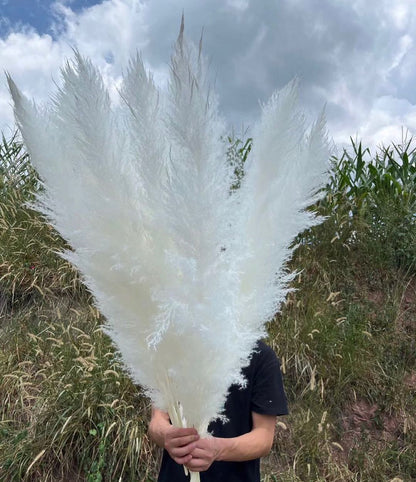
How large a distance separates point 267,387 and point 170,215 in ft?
3.24

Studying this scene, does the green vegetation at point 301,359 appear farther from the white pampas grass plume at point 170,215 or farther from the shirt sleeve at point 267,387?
the white pampas grass plume at point 170,215

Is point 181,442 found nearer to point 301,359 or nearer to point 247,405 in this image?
point 247,405

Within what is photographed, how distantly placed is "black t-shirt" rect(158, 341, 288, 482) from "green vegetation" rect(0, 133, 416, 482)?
93 centimetres

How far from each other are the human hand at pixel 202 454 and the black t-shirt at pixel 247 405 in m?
0.45

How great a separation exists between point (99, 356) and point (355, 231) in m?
3.20

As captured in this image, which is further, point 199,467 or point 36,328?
point 36,328

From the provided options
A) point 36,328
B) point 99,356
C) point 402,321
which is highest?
point 402,321

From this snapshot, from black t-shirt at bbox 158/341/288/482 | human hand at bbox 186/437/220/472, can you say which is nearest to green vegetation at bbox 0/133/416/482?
black t-shirt at bbox 158/341/288/482

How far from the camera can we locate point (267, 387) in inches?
62.1

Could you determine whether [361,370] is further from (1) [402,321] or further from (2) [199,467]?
(2) [199,467]

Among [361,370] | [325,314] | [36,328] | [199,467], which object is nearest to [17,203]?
[36,328]

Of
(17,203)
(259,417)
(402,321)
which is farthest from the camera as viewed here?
(17,203)

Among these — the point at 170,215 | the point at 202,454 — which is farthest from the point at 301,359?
the point at 170,215

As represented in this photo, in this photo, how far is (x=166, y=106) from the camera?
0.83 meters
